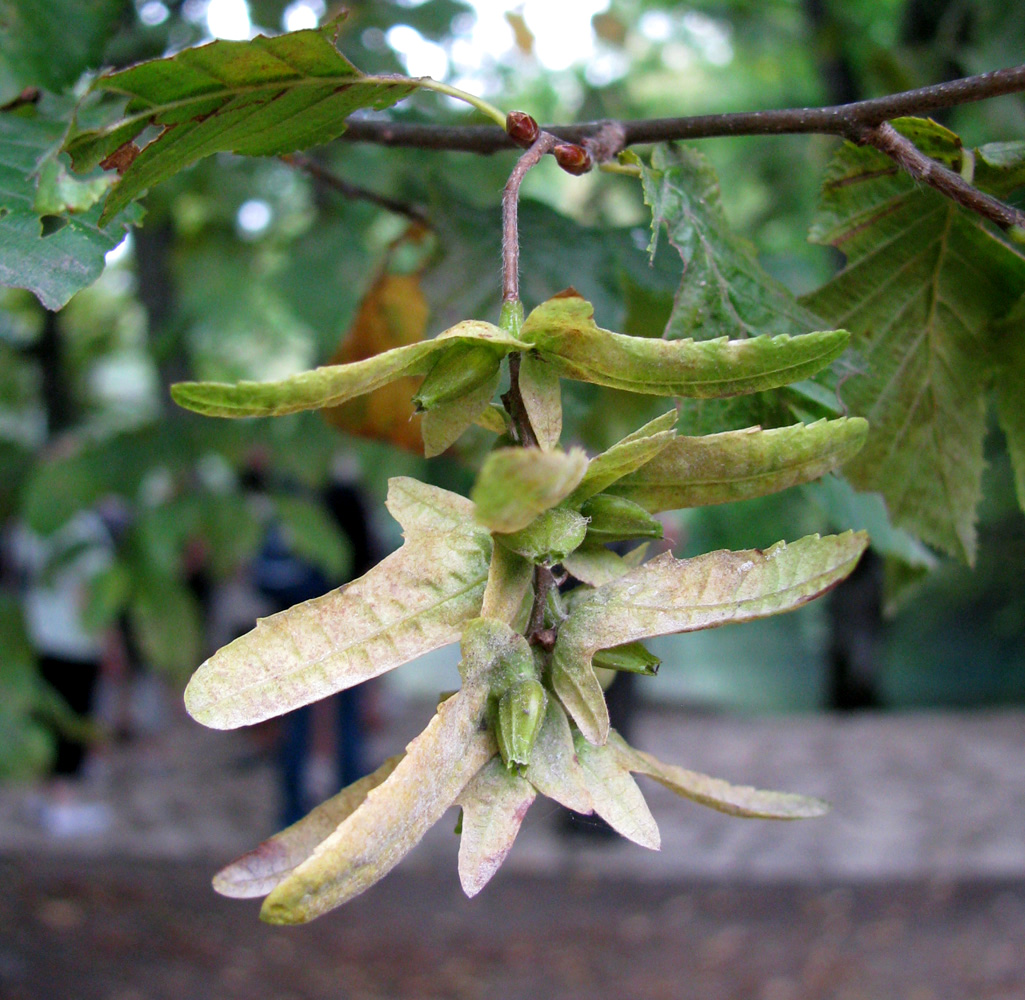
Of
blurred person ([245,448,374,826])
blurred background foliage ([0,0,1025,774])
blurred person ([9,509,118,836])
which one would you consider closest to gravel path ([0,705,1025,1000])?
blurred person ([9,509,118,836])

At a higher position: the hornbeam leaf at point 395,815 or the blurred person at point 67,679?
the hornbeam leaf at point 395,815

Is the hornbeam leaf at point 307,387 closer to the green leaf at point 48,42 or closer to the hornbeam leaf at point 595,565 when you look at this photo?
the hornbeam leaf at point 595,565

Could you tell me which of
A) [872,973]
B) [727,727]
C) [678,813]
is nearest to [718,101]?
[727,727]

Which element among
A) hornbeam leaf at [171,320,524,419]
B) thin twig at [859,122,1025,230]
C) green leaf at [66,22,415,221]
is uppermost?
green leaf at [66,22,415,221]

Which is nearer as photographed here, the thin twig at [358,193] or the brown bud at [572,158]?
the brown bud at [572,158]

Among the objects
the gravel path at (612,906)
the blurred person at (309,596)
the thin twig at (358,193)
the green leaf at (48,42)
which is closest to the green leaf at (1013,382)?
the thin twig at (358,193)

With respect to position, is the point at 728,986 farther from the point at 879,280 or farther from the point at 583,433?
the point at 879,280

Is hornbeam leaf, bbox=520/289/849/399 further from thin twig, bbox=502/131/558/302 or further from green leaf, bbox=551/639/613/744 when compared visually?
green leaf, bbox=551/639/613/744
